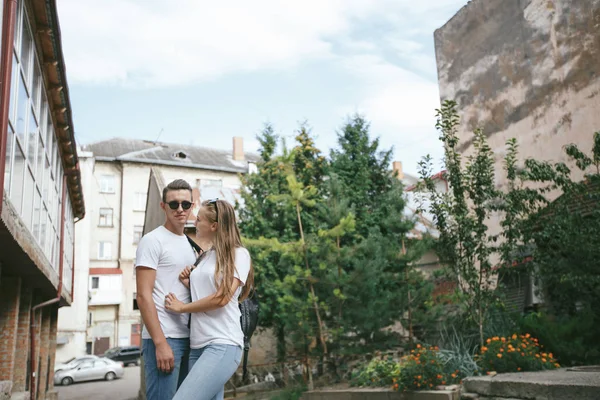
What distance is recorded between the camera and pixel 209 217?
3.49 meters

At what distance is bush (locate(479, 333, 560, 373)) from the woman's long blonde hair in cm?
639

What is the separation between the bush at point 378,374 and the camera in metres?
10.1

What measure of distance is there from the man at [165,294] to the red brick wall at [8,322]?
6.53 m

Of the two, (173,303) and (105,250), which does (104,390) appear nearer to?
(105,250)

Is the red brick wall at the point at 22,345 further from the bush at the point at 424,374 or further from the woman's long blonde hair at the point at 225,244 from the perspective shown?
the woman's long blonde hair at the point at 225,244

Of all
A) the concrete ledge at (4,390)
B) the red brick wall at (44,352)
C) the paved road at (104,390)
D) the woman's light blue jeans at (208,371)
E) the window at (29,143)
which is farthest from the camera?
the paved road at (104,390)

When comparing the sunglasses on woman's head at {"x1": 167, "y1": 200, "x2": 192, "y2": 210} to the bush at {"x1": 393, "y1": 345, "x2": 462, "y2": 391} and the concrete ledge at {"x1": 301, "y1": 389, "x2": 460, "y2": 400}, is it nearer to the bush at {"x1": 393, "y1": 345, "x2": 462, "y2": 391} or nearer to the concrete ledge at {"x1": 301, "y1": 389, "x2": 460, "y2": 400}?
the concrete ledge at {"x1": 301, "y1": 389, "x2": 460, "y2": 400}

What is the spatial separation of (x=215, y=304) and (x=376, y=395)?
7.41 metres

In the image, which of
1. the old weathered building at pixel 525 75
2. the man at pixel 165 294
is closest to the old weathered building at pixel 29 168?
the man at pixel 165 294

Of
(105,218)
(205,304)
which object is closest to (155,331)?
(205,304)

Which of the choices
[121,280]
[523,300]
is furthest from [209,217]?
[121,280]

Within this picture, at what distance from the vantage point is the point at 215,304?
Result: 324 cm

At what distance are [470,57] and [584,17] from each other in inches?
137

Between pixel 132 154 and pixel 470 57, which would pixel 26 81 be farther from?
pixel 132 154
